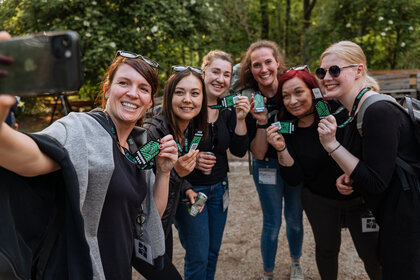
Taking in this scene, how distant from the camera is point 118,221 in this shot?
58.6 inches

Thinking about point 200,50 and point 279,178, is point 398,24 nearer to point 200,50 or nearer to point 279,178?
point 200,50

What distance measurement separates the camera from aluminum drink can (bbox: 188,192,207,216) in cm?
236

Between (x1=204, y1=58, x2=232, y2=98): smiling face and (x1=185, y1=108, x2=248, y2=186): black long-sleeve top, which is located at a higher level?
(x1=204, y1=58, x2=232, y2=98): smiling face

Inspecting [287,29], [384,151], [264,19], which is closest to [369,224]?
[384,151]

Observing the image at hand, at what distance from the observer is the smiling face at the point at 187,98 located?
2404 mm

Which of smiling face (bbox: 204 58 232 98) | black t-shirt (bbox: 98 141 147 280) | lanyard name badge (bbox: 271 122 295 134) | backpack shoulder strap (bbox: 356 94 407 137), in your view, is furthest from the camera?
smiling face (bbox: 204 58 232 98)

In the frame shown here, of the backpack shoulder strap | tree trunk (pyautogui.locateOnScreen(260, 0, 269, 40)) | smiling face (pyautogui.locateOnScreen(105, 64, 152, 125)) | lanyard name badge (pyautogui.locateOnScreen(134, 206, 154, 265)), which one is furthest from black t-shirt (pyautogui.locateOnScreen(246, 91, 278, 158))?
tree trunk (pyautogui.locateOnScreen(260, 0, 269, 40))

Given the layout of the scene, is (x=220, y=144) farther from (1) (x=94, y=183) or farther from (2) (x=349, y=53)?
(1) (x=94, y=183)

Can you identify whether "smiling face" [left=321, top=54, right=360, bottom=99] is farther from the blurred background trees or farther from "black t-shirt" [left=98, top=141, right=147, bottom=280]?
the blurred background trees

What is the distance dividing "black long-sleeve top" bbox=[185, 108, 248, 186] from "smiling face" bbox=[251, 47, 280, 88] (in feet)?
1.61

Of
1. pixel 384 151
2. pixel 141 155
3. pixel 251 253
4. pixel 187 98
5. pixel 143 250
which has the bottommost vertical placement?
pixel 251 253

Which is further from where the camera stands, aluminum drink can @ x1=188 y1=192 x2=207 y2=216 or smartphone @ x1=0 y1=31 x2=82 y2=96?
aluminum drink can @ x1=188 y1=192 x2=207 y2=216

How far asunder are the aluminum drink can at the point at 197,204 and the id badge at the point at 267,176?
0.82 m

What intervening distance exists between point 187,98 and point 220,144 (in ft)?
1.79
